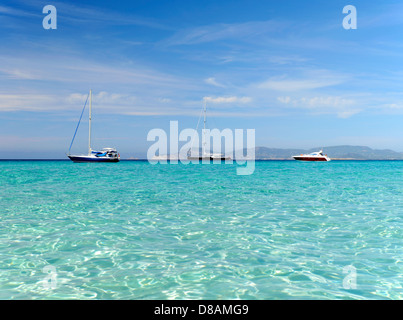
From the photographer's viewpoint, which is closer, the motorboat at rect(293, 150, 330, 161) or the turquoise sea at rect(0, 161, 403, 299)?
the turquoise sea at rect(0, 161, 403, 299)

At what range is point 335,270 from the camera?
271 inches

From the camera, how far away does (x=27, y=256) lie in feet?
25.9

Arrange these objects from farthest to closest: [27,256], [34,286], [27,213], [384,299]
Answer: [27,213] < [27,256] < [34,286] < [384,299]

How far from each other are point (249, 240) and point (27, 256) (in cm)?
555

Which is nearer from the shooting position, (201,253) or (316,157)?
(201,253)

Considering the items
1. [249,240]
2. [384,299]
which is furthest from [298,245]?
[384,299]

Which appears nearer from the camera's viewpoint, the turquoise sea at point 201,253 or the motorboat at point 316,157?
the turquoise sea at point 201,253

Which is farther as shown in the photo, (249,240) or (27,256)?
(249,240)

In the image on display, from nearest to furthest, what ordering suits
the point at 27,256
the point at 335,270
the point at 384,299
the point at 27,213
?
the point at 384,299
the point at 335,270
the point at 27,256
the point at 27,213

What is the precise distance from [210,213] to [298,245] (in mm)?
5290
